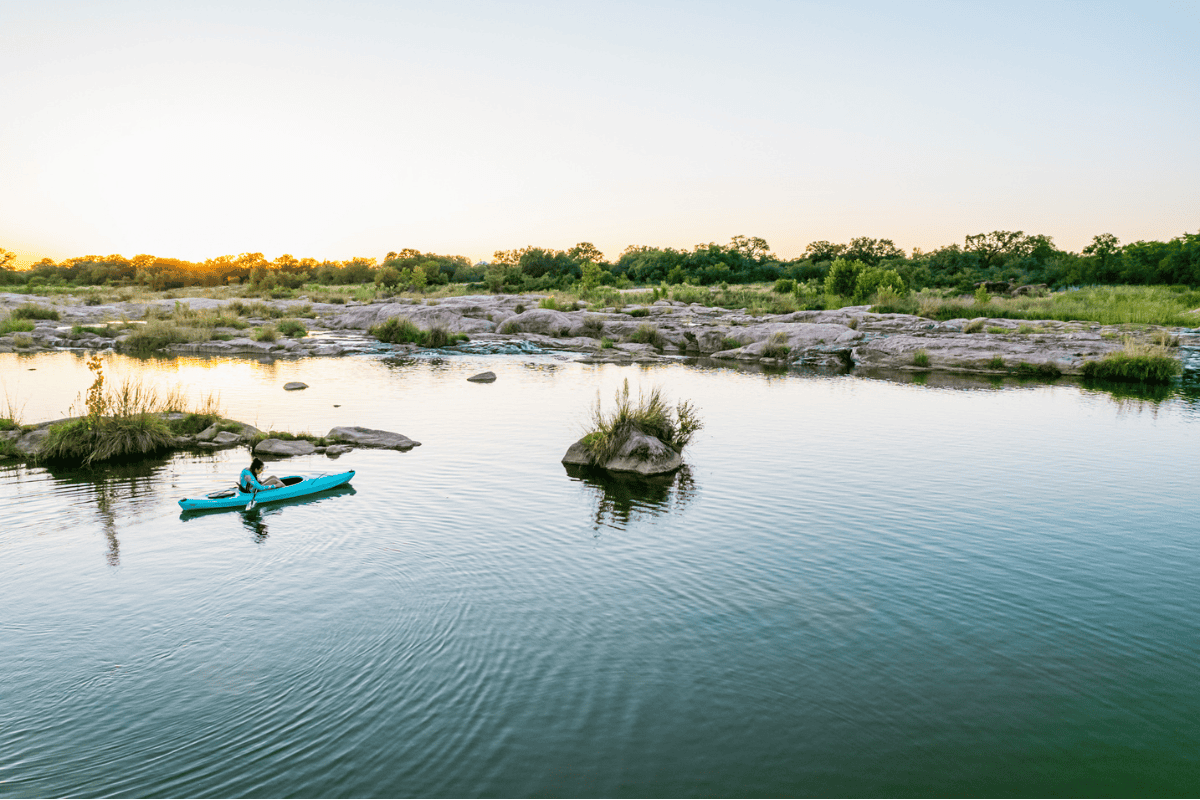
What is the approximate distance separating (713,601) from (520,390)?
51.8 ft

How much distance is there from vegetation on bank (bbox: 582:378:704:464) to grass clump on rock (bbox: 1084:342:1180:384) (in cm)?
2137

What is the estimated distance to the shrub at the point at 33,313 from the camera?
4022 cm

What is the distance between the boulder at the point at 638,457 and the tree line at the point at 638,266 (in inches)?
2449

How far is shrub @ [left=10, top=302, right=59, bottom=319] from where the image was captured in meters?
40.2

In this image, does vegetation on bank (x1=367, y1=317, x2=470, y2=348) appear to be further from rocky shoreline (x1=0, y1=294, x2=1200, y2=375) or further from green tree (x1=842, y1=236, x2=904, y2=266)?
green tree (x1=842, y1=236, x2=904, y2=266)

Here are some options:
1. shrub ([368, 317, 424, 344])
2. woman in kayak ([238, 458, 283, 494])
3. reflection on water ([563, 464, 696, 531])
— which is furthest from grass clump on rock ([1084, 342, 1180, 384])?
shrub ([368, 317, 424, 344])

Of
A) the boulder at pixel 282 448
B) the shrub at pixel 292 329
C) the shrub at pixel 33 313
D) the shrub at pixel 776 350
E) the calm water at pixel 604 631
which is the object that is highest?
the shrub at pixel 33 313

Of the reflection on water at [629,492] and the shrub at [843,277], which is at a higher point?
the shrub at [843,277]

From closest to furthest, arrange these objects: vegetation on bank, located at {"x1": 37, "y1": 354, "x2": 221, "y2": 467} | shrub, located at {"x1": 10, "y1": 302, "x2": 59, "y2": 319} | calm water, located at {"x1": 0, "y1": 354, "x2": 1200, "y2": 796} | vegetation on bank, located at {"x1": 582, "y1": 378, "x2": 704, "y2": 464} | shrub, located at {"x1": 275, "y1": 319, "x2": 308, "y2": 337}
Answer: calm water, located at {"x1": 0, "y1": 354, "x2": 1200, "y2": 796}
vegetation on bank, located at {"x1": 37, "y1": 354, "x2": 221, "y2": 467}
vegetation on bank, located at {"x1": 582, "y1": 378, "x2": 704, "y2": 464}
shrub, located at {"x1": 275, "y1": 319, "x2": 308, "y2": 337}
shrub, located at {"x1": 10, "y1": 302, "x2": 59, "y2": 319}

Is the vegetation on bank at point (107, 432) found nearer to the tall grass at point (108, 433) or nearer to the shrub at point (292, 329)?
the tall grass at point (108, 433)

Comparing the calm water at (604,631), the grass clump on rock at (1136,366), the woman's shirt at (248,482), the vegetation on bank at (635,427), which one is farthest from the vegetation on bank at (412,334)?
the grass clump on rock at (1136,366)

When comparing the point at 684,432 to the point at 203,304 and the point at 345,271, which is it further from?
the point at 345,271

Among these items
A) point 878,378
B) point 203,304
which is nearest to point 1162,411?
point 878,378

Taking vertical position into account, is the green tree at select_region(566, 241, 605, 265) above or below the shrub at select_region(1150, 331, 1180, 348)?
above
